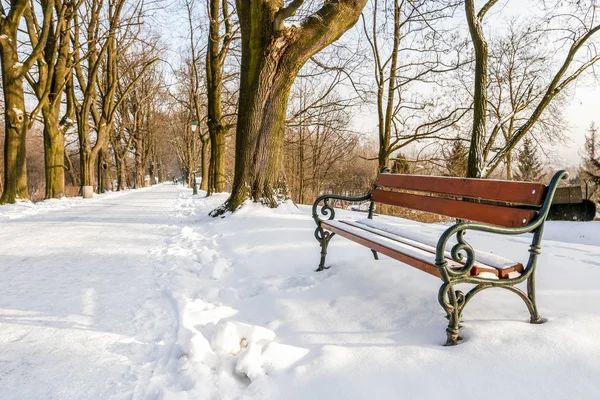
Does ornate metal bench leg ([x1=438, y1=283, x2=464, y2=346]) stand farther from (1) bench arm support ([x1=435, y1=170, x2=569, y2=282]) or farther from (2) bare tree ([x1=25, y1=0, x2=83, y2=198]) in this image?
(2) bare tree ([x1=25, y1=0, x2=83, y2=198])


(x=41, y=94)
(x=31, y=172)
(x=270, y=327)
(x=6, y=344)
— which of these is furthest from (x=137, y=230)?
(x=31, y=172)

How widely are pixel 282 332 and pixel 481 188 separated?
A: 1.68m

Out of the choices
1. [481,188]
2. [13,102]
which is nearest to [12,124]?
[13,102]

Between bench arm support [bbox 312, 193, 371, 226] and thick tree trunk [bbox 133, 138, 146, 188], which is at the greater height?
thick tree trunk [bbox 133, 138, 146, 188]

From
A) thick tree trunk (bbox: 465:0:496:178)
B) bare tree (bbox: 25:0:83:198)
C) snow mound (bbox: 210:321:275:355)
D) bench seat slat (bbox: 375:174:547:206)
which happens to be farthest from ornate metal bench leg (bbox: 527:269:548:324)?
bare tree (bbox: 25:0:83:198)

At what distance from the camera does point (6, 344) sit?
2244 mm

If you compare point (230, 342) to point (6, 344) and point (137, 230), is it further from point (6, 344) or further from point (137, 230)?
point (137, 230)

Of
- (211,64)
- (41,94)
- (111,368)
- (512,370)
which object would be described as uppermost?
(211,64)

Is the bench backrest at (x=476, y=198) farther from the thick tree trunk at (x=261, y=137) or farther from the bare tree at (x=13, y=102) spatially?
the bare tree at (x=13, y=102)

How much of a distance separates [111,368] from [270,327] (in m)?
0.94

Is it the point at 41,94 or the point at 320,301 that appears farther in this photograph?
the point at 41,94

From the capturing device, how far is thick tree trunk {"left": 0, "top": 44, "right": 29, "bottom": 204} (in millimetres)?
11508

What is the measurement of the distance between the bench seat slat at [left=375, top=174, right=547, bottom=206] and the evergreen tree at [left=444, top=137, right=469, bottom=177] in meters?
12.4

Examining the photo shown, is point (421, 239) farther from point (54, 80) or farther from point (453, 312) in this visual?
point (54, 80)
